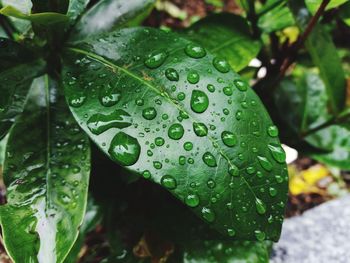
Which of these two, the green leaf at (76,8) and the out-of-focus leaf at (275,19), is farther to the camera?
the out-of-focus leaf at (275,19)

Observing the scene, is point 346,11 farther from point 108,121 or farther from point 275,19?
point 108,121

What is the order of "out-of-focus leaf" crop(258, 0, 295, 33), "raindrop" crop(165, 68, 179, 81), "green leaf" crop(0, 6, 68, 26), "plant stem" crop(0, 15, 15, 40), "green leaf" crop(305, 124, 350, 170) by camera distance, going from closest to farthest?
"green leaf" crop(0, 6, 68, 26), "raindrop" crop(165, 68, 179, 81), "plant stem" crop(0, 15, 15, 40), "out-of-focus leaf" crop(258, 0, 295, 33), "green leaf" crop(305, 124, 350, 170)

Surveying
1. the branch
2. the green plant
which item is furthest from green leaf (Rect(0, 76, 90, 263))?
the branch

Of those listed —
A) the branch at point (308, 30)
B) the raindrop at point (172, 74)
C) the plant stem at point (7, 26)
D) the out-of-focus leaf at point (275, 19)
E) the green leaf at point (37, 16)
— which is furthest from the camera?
the out-of-focus leaf at point (275, 19)

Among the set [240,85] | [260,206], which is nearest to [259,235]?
[260,206]

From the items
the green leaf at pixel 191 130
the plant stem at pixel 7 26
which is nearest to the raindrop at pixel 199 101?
the green leaf at pixel 191 130

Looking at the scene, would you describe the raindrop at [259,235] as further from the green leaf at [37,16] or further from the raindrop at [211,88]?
the green leaf at [37,16]

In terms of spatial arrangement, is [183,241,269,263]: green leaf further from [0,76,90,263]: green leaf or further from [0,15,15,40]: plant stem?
[0,15,15,40]: plant stem
